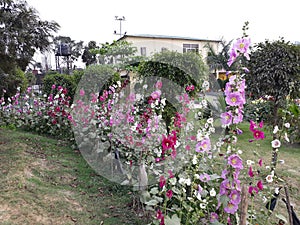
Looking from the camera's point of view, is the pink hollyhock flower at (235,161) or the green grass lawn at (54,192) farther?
the green grass lawn at (54,192)

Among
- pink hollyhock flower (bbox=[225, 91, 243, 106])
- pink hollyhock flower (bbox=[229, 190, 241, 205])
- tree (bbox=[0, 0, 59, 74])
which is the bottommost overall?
pink hollyhock flower (bbox=[229, 190, 241, 205])

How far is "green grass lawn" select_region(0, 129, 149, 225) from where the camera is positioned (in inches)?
87.1

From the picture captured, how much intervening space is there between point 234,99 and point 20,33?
2883 millimetres

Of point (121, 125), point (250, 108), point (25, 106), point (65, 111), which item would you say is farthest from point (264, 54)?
point (25, 106)

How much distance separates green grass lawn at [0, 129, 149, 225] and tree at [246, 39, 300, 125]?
11.1 ft

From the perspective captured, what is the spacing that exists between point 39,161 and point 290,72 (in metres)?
4.43

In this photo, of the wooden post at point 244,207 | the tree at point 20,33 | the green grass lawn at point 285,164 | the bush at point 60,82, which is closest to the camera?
the wooden post at point 244,207

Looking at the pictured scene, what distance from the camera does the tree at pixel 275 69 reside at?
4902 mm

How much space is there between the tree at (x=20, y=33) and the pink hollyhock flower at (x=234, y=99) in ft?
9.24

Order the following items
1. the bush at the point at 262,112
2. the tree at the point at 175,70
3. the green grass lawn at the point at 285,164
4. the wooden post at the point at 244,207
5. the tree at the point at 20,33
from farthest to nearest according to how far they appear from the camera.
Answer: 1. the bush at the point at 262,112
2. the tree at the point at 175,70
3. the tree at the point at 20,33
4. the green grass lawn at the point at 285,164
5. the wooden post at the point at 244,207

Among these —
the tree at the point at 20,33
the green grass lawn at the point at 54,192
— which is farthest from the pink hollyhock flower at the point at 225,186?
the tree at the point at 20,33

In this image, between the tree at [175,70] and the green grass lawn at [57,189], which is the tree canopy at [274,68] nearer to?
the tree at [175,70]

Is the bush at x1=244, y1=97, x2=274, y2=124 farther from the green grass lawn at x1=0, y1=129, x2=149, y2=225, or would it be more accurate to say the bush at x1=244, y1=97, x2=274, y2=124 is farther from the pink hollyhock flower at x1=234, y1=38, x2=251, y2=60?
the pink hollyhock flower at x1=234, y1=38, x2=251, y2=60

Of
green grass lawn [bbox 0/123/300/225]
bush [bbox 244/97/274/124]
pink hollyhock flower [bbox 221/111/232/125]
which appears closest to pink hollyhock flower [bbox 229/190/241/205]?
green grass lawn [bbox 0/123/300/225]
